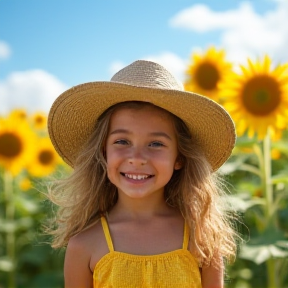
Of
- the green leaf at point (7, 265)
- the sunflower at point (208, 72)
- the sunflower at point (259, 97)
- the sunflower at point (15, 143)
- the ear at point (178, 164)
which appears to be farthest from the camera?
the sunflower at point (15, 143)

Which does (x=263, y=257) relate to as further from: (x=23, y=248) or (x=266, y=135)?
(x=23, y=248)

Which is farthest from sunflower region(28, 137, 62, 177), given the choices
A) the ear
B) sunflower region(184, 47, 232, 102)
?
the ear

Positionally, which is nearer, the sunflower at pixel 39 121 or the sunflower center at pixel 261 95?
the sunflower center at pixel 261 95

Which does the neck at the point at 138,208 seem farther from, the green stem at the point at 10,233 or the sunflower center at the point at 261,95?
the green stem at the point at 10,233

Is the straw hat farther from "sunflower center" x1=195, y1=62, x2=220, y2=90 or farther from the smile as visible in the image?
"sunflower center" x1=195, y1=62, x2=220, y2=90

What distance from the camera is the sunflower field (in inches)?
127

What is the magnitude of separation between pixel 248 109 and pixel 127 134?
1.66 metres

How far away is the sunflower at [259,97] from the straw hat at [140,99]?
4.01 feet

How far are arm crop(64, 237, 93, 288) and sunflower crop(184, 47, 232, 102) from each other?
257 centimetres

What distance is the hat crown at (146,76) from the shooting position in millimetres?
2080

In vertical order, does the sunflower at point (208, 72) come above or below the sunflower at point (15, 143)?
above

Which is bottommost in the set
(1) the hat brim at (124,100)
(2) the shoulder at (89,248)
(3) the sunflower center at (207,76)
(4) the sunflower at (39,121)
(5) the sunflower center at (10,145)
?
(2) the shoulder at (89,248)

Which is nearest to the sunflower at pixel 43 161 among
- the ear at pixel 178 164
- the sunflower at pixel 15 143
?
the sunflower at pixel 15 143

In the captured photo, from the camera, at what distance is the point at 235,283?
3799 millimetres
